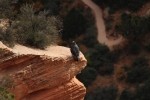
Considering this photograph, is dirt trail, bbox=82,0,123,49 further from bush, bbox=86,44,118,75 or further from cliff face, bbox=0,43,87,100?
cliff face, bbox=0,43,87,100

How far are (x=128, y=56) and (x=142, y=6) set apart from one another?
6.14 metres

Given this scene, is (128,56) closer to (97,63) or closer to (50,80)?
(97,63)

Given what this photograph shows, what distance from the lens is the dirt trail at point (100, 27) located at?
55350 mm

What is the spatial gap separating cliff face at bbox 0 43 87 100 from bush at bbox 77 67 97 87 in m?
29.7

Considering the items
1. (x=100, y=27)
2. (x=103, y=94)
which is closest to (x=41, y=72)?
(x=103, y=94)

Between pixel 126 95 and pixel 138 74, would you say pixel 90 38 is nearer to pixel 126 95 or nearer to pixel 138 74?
pixel 138 74

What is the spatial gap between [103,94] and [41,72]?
100 feet

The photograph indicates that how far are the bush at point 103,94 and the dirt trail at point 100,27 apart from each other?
20.0ft

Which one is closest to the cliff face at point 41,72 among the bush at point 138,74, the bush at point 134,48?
the bush at point 138,74

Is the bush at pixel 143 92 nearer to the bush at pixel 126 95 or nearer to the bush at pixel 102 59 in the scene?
the bush at pixel 126 95

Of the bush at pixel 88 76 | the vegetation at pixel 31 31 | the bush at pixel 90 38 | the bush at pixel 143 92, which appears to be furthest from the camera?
the bush at pixel 90 38

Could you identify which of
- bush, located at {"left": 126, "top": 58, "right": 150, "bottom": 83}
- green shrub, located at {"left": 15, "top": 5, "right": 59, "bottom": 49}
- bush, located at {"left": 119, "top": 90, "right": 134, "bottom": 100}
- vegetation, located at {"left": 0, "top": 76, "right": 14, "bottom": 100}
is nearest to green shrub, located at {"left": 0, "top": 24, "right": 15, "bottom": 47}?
green shrub, located at {"left": 15, "top": 5, "right": 59, "bottom": 49}

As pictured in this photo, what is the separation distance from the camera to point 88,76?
51531mm

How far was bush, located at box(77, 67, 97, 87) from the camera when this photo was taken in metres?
51.6
